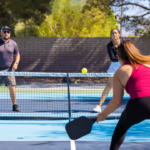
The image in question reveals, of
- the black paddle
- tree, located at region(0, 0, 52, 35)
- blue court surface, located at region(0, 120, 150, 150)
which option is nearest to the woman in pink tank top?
the black paddle

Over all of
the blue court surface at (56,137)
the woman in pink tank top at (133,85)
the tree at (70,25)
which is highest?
the woman in pink tank top at (133,85)

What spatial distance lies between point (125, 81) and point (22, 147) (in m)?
2.41

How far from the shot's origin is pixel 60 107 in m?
8.84

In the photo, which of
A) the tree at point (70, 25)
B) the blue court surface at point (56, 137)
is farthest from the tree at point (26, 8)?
the blue court surface at point (56, 137)

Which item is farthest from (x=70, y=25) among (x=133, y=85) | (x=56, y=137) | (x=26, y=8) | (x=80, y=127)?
(x=133, y=85)

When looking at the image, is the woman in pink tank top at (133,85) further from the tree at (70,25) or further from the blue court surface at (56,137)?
the tree at (70,25)

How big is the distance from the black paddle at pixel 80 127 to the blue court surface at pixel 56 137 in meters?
1.46

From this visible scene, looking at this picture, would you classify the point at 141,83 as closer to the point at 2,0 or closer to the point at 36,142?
the point at 36,142

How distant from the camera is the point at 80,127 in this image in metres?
3.44

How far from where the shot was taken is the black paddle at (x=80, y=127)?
3.40 metres

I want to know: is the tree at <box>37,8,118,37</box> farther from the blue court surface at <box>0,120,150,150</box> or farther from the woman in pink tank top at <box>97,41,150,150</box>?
the woman in pink tank top at <box>97,41,150,150</box>

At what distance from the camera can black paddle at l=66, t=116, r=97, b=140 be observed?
11.2 feet

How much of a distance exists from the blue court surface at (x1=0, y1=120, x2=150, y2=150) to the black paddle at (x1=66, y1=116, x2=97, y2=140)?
146 centimetres

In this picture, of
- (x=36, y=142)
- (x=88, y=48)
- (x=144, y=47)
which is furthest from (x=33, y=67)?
(x=36, y=142)
